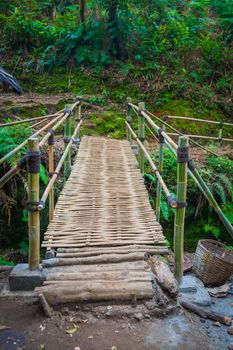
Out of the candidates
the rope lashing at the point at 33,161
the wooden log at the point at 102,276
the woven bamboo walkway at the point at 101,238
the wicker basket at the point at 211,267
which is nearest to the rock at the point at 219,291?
the wicker basket at the point at 211,267

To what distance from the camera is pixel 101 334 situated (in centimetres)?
203

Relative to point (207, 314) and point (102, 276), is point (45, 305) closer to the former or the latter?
point (102, 276)

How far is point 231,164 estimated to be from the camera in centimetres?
672

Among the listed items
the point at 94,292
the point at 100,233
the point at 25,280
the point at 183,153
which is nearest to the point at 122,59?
the point at 100,233

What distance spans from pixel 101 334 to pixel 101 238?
1.02 m

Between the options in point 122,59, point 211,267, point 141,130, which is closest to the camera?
point 211,267

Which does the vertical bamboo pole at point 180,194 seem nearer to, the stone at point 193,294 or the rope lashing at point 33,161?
the stone at point 193,294

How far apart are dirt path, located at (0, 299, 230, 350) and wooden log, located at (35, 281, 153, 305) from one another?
0.10m

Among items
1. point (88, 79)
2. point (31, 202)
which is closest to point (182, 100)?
point (88, 79)

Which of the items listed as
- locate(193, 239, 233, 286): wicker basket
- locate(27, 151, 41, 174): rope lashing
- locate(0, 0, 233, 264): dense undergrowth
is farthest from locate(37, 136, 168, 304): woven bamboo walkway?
locate(0, 0, 233, 264): dense undergrowth

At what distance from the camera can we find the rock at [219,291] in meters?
3.91

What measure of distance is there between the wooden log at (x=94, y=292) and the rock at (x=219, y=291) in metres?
1.93

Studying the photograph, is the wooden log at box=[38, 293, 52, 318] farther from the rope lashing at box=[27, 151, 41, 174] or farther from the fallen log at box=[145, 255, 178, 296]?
the rope lashing at box=[27, 151, 41, 174]

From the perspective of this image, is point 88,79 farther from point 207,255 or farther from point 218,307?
point 218,307
